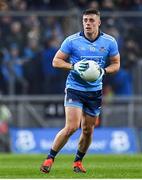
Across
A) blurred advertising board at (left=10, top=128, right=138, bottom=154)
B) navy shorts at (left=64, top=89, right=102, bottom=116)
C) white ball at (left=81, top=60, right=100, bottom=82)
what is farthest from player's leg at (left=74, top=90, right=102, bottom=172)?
blurred advertising board at (left=10, top=128, right=138, bottom=154)

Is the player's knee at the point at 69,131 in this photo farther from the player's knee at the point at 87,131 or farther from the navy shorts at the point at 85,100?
the player's knee at the point at 87,131

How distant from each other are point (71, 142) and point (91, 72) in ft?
30.2

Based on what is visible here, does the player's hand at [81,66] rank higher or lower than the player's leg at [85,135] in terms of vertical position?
higher

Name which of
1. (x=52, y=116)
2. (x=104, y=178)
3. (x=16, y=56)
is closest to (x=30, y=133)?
(x=52, y=116)

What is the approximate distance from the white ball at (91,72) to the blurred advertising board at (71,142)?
908 cm

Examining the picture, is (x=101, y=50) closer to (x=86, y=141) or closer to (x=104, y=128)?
(x=86, y=141)

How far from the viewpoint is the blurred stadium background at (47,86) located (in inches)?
857

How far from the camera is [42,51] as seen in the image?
22250 mm

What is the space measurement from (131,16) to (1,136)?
4976mm

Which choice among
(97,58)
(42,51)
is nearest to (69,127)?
(97,58)

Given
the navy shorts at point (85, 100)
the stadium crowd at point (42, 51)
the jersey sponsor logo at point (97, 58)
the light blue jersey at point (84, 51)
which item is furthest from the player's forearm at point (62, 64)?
the stadium crowd at point (42, 51)

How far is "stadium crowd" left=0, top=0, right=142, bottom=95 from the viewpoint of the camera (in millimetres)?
21969

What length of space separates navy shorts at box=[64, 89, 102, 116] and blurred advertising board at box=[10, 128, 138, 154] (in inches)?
337

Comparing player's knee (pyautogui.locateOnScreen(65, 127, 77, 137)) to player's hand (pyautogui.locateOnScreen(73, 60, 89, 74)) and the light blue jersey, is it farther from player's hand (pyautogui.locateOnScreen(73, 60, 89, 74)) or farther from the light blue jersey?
player's hand (pyautogui.locateOnScreen(73, 60, 89, 74))
